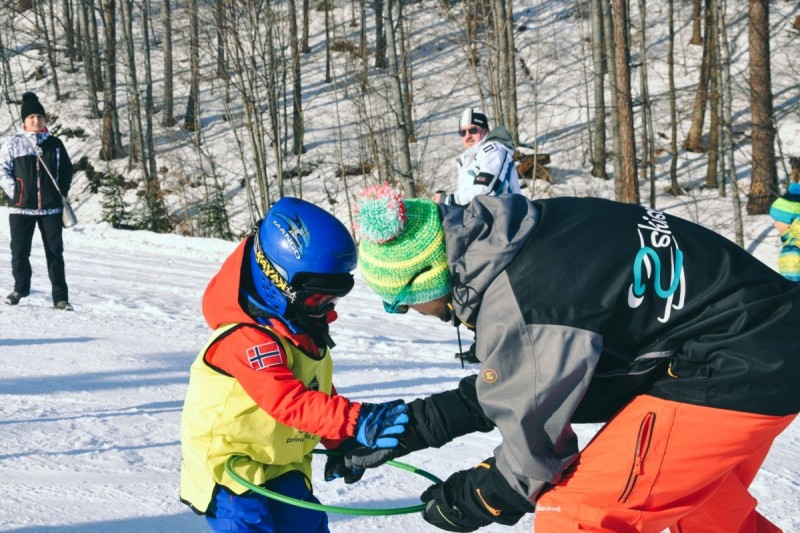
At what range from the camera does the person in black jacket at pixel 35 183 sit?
843 centimetres

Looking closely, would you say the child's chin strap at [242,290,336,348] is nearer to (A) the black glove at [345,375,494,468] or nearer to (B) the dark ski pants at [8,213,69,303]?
(A) the black glove at [345,375,494,468]

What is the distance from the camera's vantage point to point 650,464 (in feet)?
7.82

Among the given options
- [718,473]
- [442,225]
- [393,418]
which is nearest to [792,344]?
[718,473]

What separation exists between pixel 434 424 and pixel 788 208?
25.5 feet

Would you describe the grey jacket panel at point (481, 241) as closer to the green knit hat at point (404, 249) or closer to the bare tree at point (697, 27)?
the green knit hat at point (404, 249)

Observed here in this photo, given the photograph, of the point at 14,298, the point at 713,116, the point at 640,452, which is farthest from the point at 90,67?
the point at 640,452

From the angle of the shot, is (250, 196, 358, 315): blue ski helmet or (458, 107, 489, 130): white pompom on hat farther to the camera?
(458, 107, 489, 130): white pompom on hat

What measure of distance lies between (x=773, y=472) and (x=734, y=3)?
30.6 meters

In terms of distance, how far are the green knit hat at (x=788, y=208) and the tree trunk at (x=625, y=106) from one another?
7.45 m

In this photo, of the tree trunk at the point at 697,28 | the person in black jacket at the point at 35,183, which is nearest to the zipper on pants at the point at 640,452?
the person in black jacket at the point at 35,183

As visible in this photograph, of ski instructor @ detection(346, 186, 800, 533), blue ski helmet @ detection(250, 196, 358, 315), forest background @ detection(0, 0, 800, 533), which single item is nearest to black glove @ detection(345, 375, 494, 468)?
ski instructor @ detection(346, 186, 800, 533)

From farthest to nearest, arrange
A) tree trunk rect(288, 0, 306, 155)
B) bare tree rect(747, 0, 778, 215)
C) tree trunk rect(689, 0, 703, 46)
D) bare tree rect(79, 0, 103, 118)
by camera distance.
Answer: tree trunk rect(689, 0, 703, 46) < bare tree rect(79, 0, 103, 118) < tree trunk rect(288, 0, 306, 155) < bare tree rect(747, 0, 778, 215)

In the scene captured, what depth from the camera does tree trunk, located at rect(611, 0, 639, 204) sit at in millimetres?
16609

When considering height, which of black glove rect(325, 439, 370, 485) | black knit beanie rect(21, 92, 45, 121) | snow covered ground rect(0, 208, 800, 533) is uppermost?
black knit beanie rect(21, 92, 45, 121)
